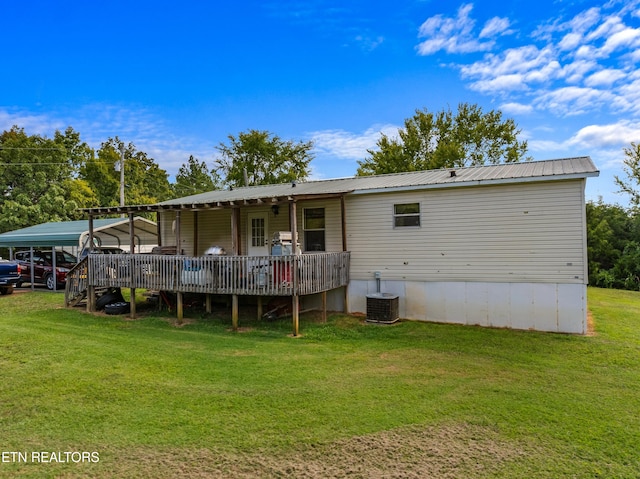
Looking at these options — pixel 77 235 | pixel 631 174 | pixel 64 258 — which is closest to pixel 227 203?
pixel 77 235

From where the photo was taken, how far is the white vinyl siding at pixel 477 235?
8.48 metres

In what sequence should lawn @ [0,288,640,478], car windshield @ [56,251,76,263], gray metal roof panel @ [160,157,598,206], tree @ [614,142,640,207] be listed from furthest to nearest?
tree @ [614,142,640,207] < car windshield @ [56,251,76,263] < gray metal roof panel @ [160,157,598,206] < lawn @ [0,288,640,478]

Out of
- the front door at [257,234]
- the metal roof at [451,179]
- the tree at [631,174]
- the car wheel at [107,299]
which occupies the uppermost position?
the tree at [631,174]

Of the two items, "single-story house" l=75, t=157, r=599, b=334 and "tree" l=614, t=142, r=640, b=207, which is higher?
"tree" l=614, t=142, r=640, b=207

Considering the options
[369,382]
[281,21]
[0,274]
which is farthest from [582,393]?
[0,274]

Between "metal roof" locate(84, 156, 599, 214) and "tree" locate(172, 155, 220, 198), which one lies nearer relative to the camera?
"metal roof" locate(84, 156, 599, 214)

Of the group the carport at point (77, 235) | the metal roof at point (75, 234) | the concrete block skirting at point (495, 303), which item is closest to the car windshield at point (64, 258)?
the carport at point (77, 235)

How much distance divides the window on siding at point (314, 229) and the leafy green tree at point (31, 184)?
71.0 feet

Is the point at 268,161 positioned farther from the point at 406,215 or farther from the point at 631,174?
the point at 631,174

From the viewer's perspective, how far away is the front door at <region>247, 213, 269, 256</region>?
1252 cm

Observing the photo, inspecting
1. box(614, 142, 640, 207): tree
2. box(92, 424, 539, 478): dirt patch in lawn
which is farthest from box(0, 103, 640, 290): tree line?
box(92, 424, 539, 478): dirt patch in lawn

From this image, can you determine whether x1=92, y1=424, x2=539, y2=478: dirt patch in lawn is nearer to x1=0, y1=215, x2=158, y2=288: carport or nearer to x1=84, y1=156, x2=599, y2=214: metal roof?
x1=84, y1=156, x2=599, y2=214: metal roof

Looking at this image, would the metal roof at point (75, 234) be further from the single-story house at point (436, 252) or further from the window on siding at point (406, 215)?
the window on siding at point (406, 215)

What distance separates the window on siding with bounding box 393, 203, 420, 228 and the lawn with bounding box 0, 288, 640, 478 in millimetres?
3128
